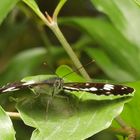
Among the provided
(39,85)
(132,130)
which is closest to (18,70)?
(39,85)

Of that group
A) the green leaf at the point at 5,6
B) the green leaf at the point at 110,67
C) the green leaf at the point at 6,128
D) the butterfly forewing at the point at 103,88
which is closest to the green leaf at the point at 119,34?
the green leaf at the point at 110,67

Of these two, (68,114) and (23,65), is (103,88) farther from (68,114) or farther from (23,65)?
(23,65)

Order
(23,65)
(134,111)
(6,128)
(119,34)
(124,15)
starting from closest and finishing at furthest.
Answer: (6,128) < (134,111) < (124,15) < (119,34) < (23,65)

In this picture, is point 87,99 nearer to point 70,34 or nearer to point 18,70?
point 18,70

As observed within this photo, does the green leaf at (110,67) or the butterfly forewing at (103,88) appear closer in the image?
the butterfly forewing at (103,88)

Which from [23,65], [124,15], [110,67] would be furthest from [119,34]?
[23,65]

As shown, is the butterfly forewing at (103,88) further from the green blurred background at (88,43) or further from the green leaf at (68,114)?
the green blurred background at (88,43)
